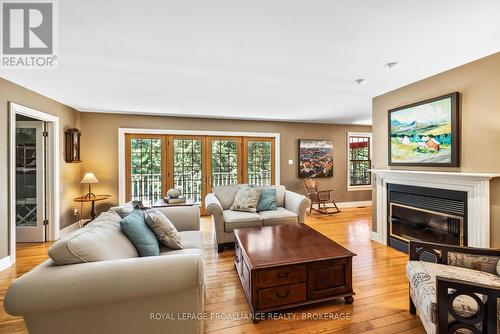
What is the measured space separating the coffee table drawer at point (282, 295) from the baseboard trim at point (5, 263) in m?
3.23

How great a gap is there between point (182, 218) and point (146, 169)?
8.87ft

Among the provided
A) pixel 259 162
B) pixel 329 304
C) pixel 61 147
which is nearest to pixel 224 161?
pixel 259 162

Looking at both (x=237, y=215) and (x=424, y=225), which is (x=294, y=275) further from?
(x=424, y=225)

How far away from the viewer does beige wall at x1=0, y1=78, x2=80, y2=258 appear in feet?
8.89

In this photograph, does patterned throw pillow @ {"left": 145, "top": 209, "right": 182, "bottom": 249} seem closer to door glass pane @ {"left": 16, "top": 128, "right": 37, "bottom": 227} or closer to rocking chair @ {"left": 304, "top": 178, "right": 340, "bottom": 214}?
door glass pane @ {"left": 16, "top": 128, "right": 37, "bottom": 227}

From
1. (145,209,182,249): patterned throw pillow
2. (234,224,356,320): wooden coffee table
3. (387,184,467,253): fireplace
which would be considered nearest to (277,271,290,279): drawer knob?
(234,224,356,320): wooden coffee table

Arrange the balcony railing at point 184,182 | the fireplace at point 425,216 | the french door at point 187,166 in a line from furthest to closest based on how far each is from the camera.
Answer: the french door at point 187,166 → the balcony railing at point 184,182 → the fireplace at point 425,216

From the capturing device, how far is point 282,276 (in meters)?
1.87

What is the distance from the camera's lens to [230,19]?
5.45ft

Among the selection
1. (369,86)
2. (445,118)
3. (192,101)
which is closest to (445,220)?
(445,118)

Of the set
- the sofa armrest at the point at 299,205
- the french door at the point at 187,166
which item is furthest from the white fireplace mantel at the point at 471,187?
the french door at the point at 187,166

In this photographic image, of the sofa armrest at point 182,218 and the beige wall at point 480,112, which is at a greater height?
the beige wall at point 480,112

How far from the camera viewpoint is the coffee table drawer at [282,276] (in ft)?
6.02

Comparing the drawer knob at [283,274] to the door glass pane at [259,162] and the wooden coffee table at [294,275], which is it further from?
the door glass pane at [259,162]
